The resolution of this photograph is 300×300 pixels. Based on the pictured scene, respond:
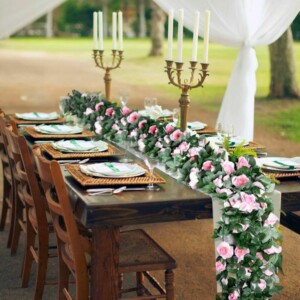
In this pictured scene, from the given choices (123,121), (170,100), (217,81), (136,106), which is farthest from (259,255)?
(217,81)

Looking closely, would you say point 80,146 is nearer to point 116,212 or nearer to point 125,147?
point 125,147

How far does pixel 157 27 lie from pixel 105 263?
1927 cm

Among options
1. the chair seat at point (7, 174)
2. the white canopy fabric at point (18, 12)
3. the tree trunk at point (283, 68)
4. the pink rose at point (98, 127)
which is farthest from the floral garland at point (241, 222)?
the tree trunk at point (283, 68)

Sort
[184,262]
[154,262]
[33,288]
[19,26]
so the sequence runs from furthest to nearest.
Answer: [19,26], [184,262], [33,288], [154,262]

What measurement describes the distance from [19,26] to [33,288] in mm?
3302

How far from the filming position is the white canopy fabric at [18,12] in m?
6.58

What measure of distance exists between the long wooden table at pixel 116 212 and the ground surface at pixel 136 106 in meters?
0.98

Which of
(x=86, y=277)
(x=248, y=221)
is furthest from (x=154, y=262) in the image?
(x=248, y=221)

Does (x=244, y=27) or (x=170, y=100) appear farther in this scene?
(x=170, y=100)

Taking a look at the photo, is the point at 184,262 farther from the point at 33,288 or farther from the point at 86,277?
the point at 86,277

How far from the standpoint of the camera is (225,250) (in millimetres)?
2898

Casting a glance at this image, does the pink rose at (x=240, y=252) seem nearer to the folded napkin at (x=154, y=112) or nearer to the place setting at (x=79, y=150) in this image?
the place setting at (x=79, y=150)

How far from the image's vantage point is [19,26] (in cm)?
666

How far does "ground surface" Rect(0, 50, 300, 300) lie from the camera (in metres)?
4.03
